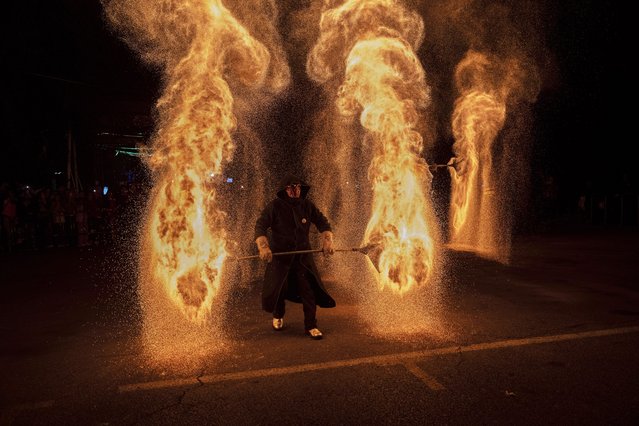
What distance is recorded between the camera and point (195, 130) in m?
8.78

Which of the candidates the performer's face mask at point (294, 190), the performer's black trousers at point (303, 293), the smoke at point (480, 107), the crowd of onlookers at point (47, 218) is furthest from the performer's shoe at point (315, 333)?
the crowd of onlookers at point (47, 218)

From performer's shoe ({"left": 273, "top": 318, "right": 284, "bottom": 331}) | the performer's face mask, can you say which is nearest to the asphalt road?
performer's shoe ({"left": 273, "top": 318, "right": 284, "bottom": 331})

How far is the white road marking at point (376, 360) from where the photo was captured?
449 cm

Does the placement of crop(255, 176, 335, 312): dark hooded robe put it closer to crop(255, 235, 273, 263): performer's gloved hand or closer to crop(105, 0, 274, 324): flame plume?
crop(255, 235, 273, 263): performer's gloved hand

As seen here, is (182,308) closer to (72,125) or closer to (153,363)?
(153,363)

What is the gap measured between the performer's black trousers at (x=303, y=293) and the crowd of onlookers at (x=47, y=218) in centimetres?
1176

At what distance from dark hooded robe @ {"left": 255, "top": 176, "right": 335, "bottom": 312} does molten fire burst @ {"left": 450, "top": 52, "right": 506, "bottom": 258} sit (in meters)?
9.34

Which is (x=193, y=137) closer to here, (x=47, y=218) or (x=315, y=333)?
Result: (x=315, y=333)

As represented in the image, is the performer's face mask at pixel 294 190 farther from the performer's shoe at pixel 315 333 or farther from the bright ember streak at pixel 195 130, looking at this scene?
the performer's shoe at pixel 315 333

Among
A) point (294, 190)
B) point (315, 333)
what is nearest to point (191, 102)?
point (294, 190)

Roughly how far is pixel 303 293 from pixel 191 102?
4732mm

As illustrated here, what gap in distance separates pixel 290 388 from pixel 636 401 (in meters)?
2.73

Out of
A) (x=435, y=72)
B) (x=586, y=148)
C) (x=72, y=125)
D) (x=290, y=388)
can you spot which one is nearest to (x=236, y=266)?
(x=290, y=388)

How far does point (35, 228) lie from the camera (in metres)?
15.5
